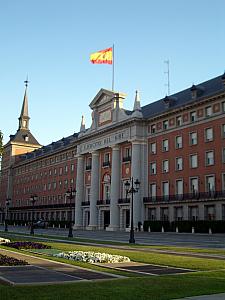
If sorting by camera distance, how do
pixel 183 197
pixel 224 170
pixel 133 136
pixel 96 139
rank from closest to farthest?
pixel 224 170 → pixel 183 197 → pixel 133 136 → pixel 96 139

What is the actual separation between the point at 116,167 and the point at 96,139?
9.14 meters

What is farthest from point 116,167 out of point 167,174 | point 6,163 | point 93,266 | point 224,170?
point 6,163

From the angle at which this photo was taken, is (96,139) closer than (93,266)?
No

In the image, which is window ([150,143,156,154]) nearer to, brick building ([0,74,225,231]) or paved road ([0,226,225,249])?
brick building ([0,74,225,231])

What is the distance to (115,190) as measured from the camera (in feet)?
221

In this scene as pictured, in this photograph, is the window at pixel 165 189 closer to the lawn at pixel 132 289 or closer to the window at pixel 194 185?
the window at pixel 194 185

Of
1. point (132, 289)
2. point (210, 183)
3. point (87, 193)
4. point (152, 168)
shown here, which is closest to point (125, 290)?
point (132, 289)

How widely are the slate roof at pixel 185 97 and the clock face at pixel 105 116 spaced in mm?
5998

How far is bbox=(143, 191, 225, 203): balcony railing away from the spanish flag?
21.4m

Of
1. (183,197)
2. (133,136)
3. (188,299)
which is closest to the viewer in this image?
(188,299)

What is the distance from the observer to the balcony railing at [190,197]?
1988 inches

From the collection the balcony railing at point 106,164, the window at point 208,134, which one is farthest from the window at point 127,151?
the window at point 208,134

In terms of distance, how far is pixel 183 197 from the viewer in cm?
5569

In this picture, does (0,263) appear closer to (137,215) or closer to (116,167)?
(137,215)
